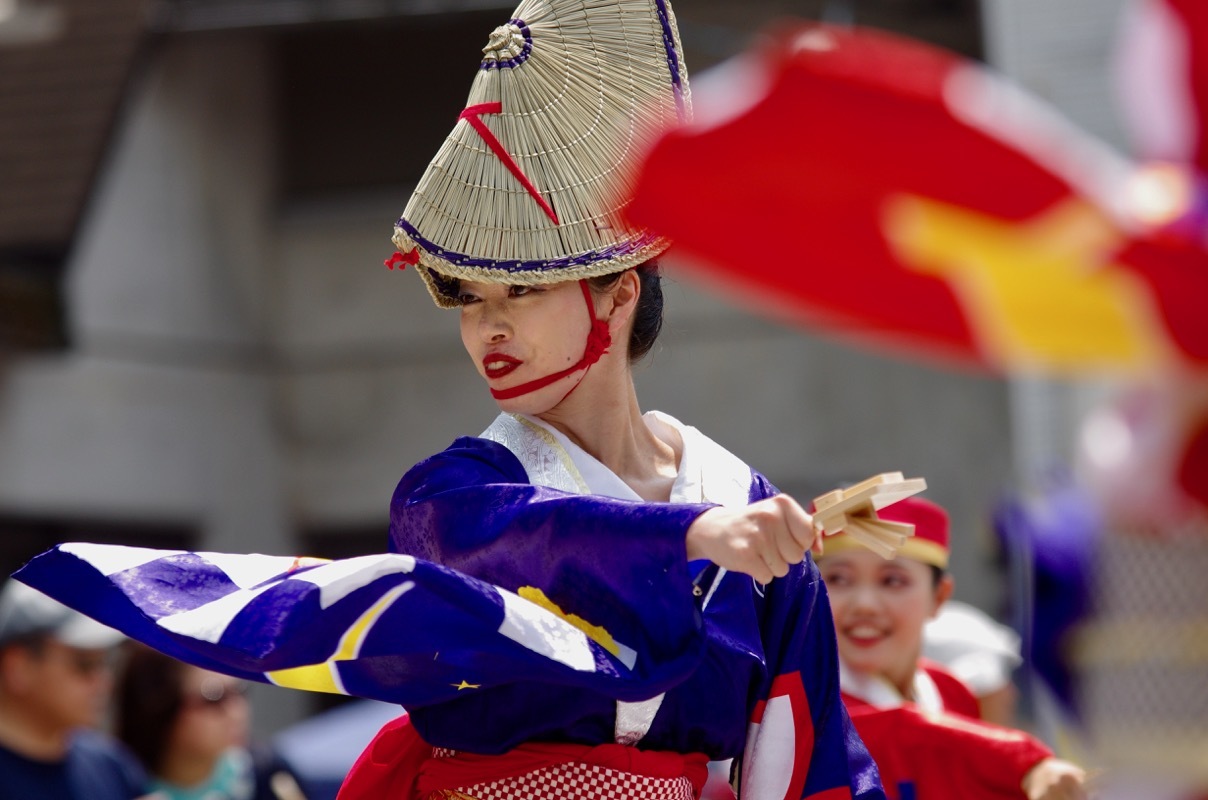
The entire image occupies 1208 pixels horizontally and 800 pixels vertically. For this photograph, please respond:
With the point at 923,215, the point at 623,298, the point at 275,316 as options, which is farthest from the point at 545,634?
the point at 275,316

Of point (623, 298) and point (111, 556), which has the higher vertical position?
point (623, 298)

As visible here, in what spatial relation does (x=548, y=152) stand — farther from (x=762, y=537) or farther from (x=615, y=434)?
(x=762, y=537)

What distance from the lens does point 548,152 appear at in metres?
2.35

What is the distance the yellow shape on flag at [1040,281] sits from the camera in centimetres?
114

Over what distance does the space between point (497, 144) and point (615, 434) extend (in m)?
0.43

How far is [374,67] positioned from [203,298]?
1645mm

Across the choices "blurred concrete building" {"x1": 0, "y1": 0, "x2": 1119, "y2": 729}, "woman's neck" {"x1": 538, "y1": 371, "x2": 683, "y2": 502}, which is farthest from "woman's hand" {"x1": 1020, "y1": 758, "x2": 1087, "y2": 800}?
"blurred concrete building" {"x1": 0, "y1": 0, "x2": 1119, "y2": 729}

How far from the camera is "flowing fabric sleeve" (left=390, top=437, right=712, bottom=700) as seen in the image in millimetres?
2008

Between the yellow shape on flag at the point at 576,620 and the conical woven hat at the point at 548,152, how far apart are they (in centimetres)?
41

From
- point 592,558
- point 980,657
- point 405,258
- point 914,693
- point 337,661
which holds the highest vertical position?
point 405,258

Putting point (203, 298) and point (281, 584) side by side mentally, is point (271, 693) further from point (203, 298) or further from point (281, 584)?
point (281, 584)

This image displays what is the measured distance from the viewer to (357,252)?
10227mm

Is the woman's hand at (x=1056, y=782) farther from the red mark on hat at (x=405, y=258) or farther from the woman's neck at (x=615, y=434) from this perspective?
the red mark on hat at (x=405, y=258)

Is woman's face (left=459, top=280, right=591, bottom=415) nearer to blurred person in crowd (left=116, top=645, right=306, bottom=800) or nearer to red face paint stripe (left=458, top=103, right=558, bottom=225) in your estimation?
red face paint stripe (left=458, top=103, right=558, bottom=225)
